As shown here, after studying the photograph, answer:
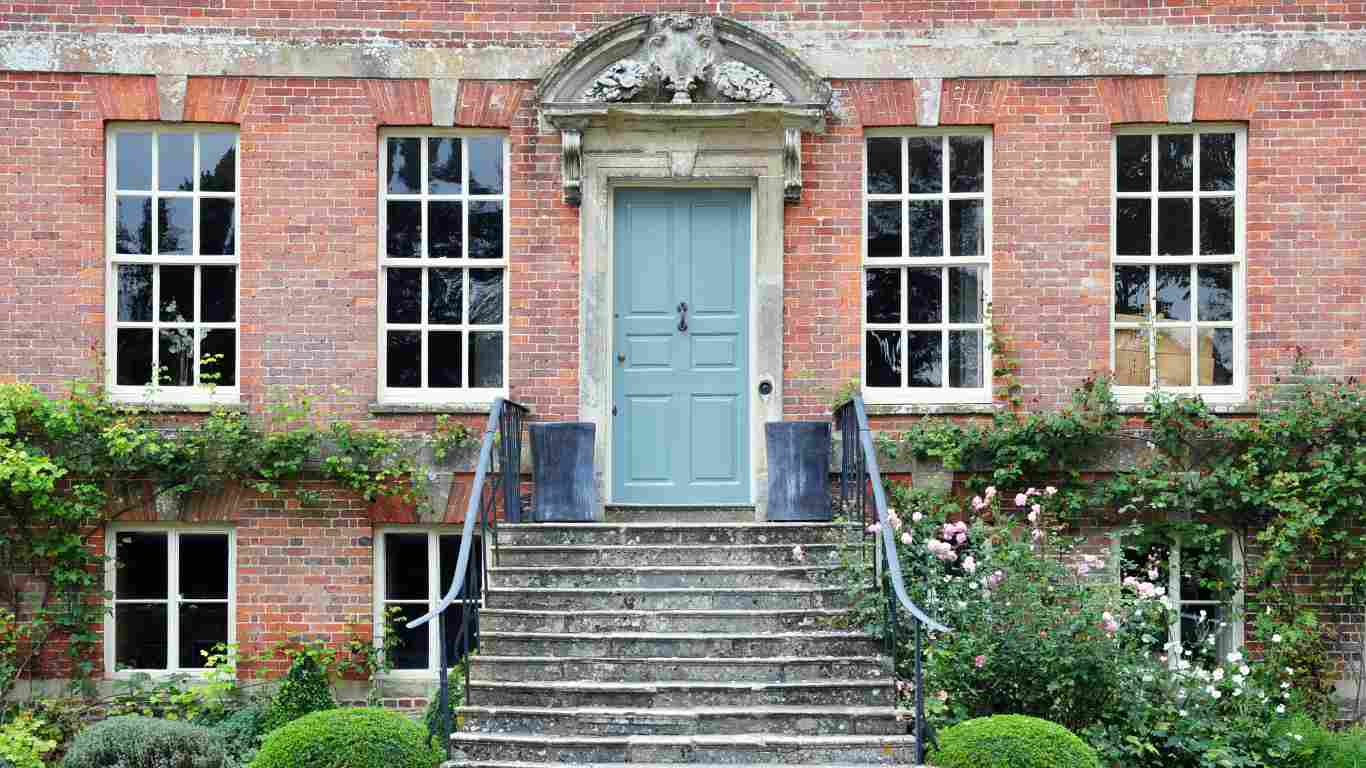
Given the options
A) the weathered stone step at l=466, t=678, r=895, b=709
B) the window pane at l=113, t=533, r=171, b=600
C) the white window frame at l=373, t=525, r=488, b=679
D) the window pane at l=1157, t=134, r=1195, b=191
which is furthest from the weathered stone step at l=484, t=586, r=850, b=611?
the window pane at l=1157, t=134, r=1195, b=191

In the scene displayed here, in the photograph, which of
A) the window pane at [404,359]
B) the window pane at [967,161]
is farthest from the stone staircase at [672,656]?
the window pane at [967,161]

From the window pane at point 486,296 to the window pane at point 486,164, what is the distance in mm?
601

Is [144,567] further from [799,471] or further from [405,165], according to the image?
[799,471]

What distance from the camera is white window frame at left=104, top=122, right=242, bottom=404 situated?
1002cm

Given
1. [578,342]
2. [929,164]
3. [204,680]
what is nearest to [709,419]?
[578,342]

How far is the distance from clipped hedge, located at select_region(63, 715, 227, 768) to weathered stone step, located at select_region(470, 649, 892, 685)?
1727 millimetres

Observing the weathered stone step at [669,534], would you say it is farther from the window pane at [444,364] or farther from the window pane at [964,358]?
the window pane at [964,358]

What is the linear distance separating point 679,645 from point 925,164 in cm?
409

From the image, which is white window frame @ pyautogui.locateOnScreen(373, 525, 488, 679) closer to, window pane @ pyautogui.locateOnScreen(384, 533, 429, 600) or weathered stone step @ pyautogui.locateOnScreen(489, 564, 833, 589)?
window pane @ pyautogui.locateOnScreen(384, 533, 429, 600)

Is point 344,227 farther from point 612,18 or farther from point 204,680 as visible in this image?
point 204,680

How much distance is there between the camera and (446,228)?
10219 millimetres

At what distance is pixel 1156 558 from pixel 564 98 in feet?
17.2

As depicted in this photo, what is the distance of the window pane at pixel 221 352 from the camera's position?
33.2 ft

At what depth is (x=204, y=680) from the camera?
9773 millimetres
